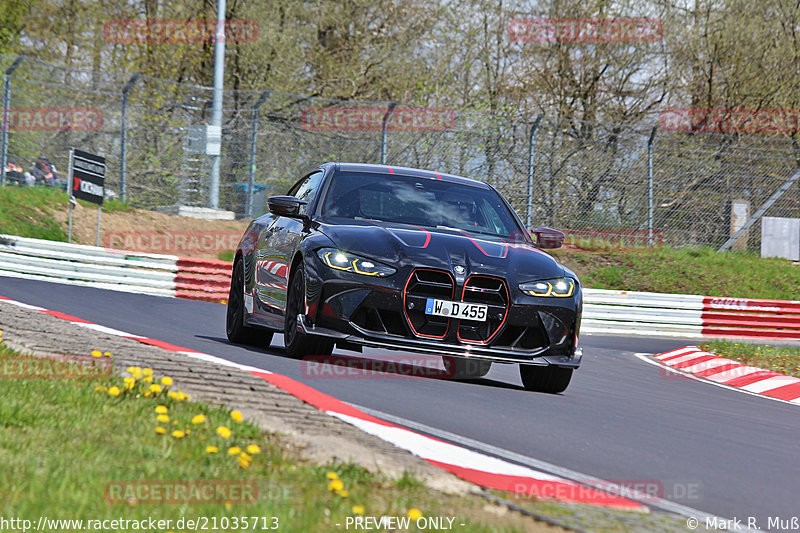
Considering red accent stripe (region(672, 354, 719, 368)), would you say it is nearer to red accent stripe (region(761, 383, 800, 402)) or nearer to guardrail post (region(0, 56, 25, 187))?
red accent stripe (region(761, 383, 800, 402))

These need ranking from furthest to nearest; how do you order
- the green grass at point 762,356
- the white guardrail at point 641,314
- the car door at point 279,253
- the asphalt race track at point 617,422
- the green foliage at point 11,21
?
the green foliage at point 11,21 → the white guardrail at point 641,314 → the green grass at point 762,356 → the car door at point 279,253 → the asphalt race track at point 617,422

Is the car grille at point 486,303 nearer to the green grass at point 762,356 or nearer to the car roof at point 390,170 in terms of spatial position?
the car roof at point 390,170

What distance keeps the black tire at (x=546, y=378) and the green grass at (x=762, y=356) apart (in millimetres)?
6106

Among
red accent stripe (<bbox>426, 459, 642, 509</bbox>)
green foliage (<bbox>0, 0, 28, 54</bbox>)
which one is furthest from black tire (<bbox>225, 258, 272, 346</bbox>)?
green foliage (<bbox>0, 0, 28, 54</bbox>)

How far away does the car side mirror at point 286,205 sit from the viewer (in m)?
Answer: 8.34

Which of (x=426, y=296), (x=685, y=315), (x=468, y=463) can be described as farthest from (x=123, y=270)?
(x=468, y=463)

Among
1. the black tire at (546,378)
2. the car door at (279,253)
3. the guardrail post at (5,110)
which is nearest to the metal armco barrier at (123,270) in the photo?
the guardrail post at (5,110)

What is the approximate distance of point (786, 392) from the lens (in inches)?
463

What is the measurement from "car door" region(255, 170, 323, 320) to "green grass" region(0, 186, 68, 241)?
12.6 meters

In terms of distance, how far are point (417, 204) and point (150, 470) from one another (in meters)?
4.86

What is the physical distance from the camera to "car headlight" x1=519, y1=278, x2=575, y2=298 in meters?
7.58

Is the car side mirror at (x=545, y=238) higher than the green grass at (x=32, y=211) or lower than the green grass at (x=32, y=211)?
lower

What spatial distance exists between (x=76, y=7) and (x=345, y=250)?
26.1 metres

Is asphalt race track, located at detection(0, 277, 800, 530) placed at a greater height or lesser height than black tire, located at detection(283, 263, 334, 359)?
lesser
